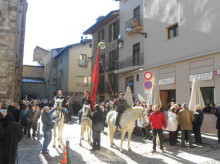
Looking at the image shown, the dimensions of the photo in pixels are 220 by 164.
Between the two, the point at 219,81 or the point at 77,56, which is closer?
the point at 219,81

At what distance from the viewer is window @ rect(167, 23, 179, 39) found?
51.5ft

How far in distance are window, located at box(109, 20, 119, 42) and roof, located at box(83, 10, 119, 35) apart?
74 cm

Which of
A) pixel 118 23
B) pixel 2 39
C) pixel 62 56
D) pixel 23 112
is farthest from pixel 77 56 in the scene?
pixel 23 112

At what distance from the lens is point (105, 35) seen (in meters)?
26.3

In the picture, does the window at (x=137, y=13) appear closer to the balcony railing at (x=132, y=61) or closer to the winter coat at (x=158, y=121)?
the balcony railing at (x=132, y=61)

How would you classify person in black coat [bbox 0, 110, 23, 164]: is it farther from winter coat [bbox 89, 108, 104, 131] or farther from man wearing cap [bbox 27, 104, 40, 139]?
man wearing cap [bbox 27, 104, 40, 139]

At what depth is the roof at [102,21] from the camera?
2383cm

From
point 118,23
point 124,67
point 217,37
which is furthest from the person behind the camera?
point 118,23

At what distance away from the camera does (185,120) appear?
903cm

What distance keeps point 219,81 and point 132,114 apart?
20.8 ft

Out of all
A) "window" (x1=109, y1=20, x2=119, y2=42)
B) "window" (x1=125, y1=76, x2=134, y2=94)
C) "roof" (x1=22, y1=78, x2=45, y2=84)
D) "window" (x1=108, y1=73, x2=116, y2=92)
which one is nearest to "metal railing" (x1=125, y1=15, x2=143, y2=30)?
"window" (x1=109, y1=20, x2=119, y2=42)

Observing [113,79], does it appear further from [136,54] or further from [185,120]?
[185,120]

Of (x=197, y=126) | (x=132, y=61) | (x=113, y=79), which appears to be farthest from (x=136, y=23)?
(x=197, y=126)

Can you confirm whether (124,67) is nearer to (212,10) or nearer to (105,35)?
(105,35)
